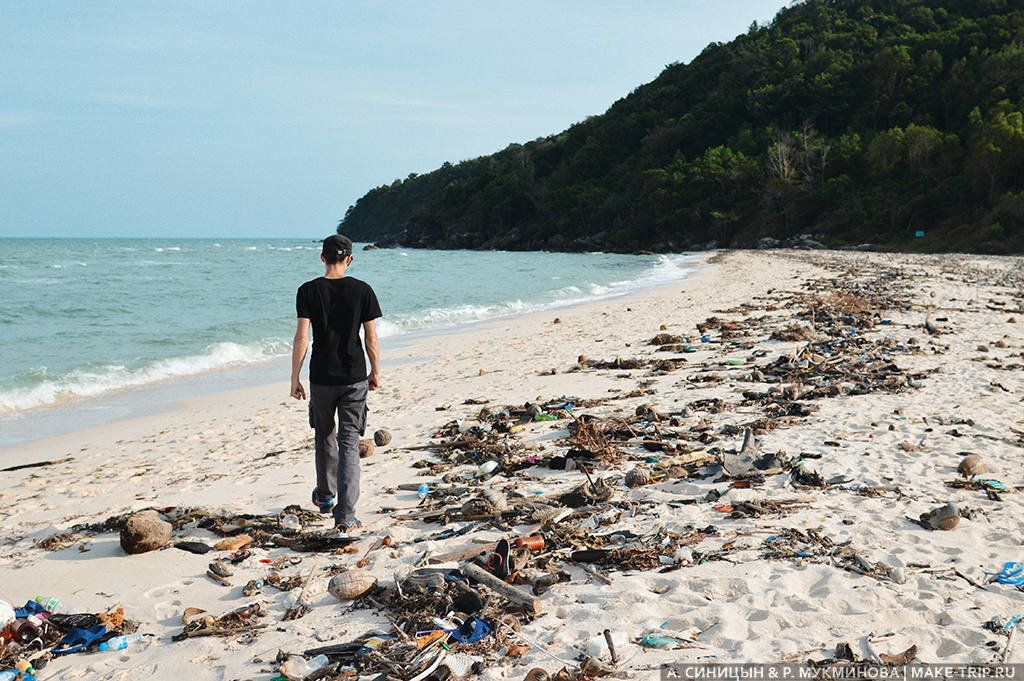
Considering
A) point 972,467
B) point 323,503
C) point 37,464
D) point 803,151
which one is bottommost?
point 37,464

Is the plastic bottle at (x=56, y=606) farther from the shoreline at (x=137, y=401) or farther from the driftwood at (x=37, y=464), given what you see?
the shoreline at (x=137, y=401)

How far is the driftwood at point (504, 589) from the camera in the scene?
2.86 m

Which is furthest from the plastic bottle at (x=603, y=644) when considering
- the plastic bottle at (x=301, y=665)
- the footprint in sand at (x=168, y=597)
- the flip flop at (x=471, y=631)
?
the footprint in sand at (x=168, y=597)

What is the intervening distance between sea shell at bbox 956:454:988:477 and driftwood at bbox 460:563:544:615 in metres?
3.35

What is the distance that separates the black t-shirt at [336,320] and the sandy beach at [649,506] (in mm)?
1058

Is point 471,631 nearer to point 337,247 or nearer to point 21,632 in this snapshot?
point 21,632

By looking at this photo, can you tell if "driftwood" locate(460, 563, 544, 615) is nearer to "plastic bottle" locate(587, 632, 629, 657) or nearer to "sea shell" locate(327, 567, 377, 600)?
"plastic bottle" locate(587, 632, 629, 657)

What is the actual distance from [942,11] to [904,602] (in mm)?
86489

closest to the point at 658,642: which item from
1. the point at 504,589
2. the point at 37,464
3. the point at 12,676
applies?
the point at 504,589

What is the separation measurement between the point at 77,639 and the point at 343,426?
1702 millimetres

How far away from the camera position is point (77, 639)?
111 inches

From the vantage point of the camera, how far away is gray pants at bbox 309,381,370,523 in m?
4.00

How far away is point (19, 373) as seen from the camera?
10320mm

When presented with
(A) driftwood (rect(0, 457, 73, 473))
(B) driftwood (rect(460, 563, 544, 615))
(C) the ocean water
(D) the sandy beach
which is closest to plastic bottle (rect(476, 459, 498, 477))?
(D) the sandy beach
